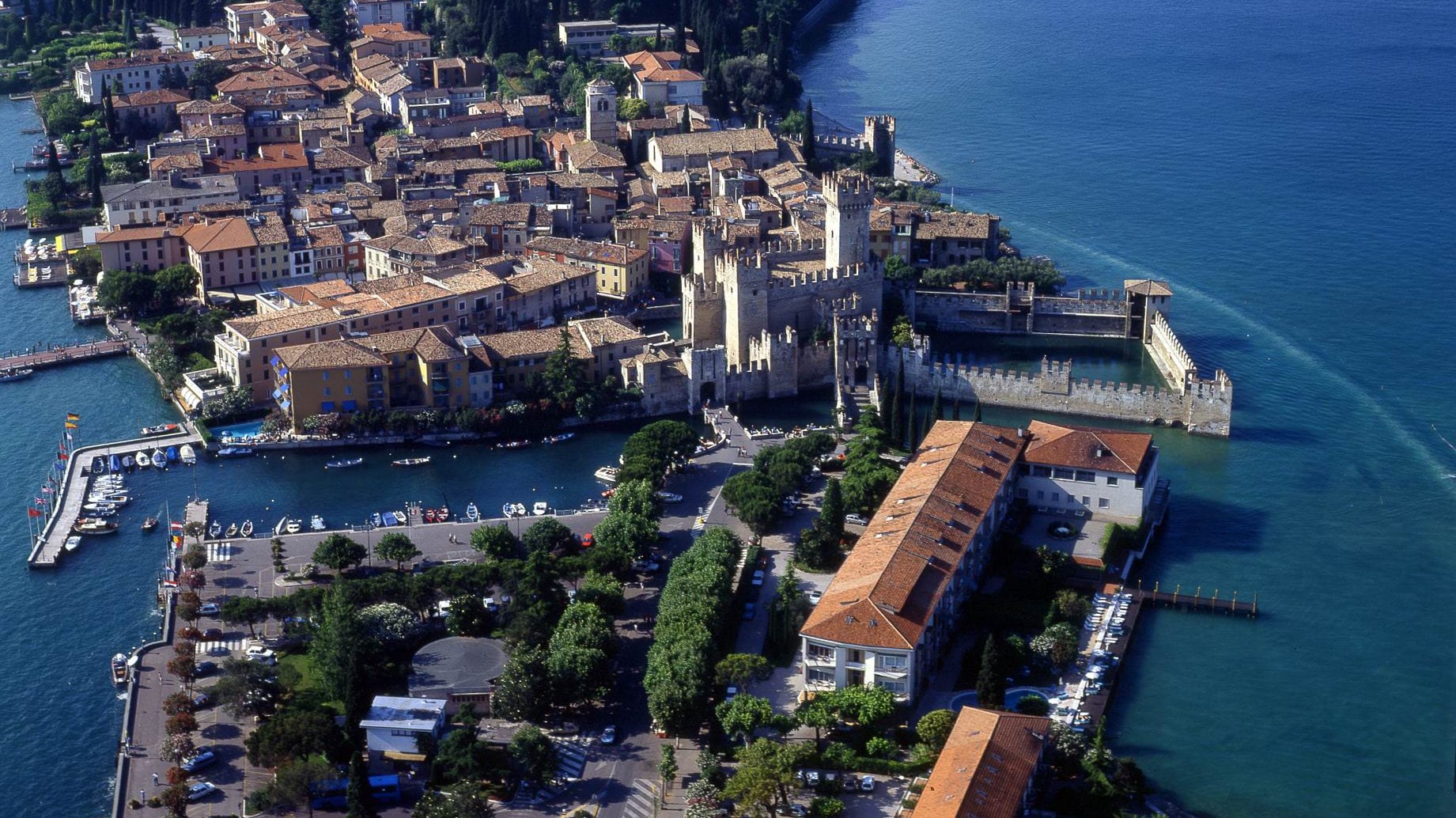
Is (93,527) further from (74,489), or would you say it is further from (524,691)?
(524,691)

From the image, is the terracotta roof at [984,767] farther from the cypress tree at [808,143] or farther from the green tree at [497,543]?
the cypress tree at [808,143]

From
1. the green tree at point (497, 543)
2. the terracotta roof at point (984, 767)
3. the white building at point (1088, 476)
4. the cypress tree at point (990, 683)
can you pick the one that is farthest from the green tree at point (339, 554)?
the white building at point (1088, 476)

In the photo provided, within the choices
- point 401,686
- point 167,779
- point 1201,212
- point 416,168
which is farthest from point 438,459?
point 1201,212

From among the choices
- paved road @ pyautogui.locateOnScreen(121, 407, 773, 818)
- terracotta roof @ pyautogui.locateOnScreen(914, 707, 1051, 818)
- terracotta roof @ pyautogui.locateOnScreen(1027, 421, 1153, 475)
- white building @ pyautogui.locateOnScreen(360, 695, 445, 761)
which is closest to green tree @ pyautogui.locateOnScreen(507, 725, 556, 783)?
paved road @ pyautogui.locateOnScreen(121, 407, 773, 818)

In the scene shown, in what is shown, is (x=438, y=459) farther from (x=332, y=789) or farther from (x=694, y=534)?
(x=332, y=789)

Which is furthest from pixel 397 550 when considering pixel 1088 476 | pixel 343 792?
pixel 1088 476
